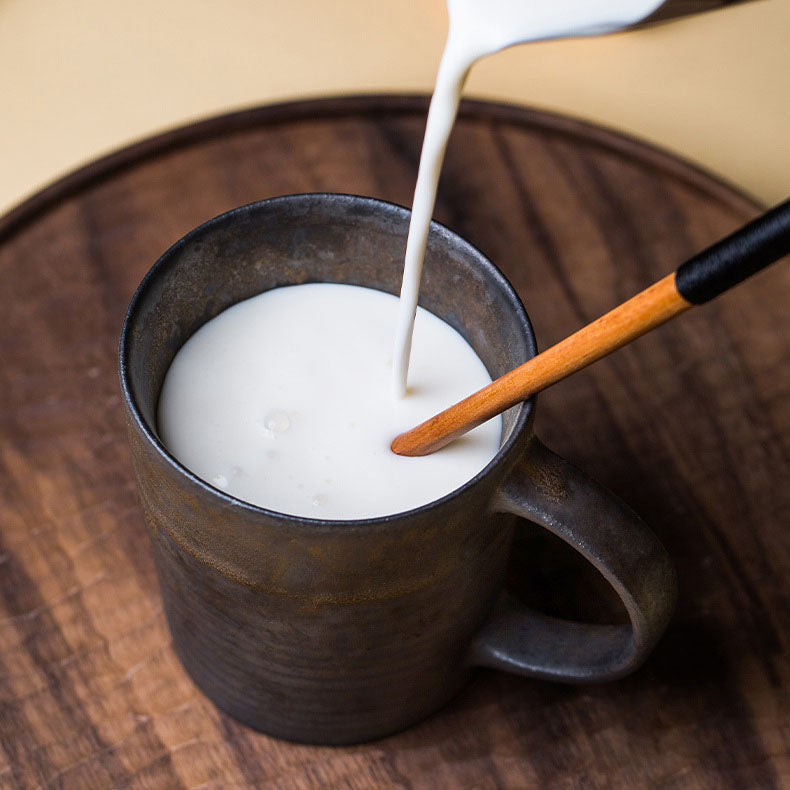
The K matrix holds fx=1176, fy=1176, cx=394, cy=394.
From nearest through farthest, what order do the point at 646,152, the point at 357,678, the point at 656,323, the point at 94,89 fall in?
the point at 656,323 → the point at 357,678 → the point at 646,152 → the point at 94,89

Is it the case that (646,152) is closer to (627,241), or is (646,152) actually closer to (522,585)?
(627,241)

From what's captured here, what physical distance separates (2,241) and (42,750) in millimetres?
333

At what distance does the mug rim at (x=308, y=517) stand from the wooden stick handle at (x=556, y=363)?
14mm

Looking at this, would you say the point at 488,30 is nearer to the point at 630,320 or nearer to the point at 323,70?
the point at 630,320

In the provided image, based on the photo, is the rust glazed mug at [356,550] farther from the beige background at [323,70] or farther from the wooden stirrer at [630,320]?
the beige background at [323,70]

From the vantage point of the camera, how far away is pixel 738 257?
40 centimetres

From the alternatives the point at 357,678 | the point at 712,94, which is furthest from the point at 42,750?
the point at 712,94

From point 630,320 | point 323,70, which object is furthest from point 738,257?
point 323,70

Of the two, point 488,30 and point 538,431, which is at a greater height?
point 488,30

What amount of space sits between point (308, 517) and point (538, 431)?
0.84ft

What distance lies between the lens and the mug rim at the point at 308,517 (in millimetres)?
455

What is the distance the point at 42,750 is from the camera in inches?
23.8

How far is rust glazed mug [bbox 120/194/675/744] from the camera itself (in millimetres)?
476

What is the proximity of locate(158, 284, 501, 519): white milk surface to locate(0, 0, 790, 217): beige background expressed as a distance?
17.7 inches
